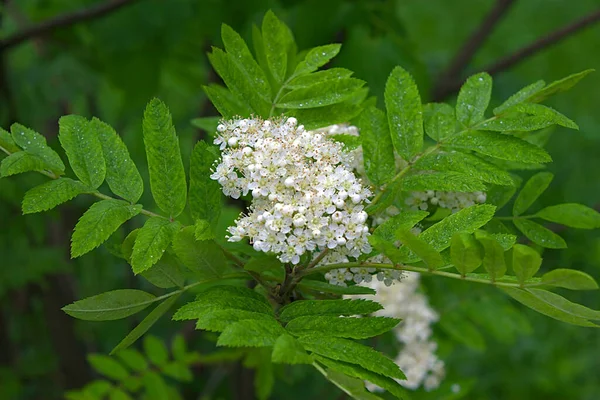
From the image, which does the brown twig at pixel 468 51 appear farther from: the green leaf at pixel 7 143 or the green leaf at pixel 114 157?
the green leaf at pixel 7 143

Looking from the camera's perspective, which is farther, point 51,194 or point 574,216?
point 574,216

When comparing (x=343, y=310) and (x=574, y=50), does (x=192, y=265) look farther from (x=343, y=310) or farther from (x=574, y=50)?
(x=574, y=50)

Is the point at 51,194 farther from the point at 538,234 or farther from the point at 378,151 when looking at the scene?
the point at 538,234

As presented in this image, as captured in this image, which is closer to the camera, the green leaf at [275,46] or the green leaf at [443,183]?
the green leaf at [443,183]

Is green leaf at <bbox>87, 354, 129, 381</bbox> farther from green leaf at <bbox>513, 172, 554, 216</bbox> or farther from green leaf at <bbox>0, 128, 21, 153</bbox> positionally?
green leaf at <bbox>513, 172, 554, 216</bbox>

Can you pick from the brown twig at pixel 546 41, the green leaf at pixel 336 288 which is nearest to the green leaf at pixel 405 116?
the green leaf at pixel 336 288

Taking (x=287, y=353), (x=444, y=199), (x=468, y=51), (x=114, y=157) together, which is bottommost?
(x=468, y=51)

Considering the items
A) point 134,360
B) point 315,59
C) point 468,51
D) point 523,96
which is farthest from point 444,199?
point 468,51
